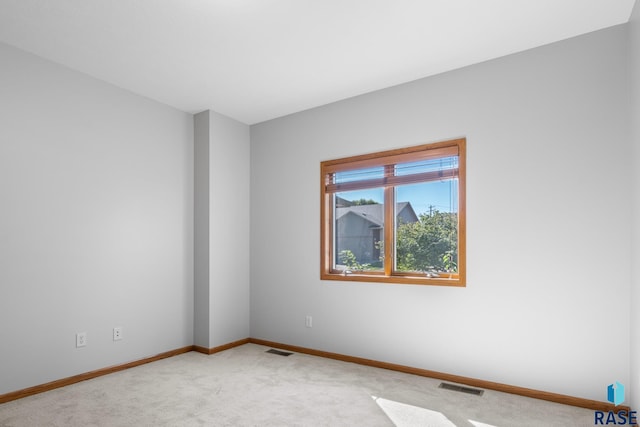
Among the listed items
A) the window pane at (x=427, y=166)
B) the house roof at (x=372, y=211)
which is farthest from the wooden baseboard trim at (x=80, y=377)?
the window pane at (x=427, y=166)

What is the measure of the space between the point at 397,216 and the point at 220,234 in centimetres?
198

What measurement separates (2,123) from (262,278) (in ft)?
9.17

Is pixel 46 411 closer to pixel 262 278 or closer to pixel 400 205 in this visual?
pixel 262 278

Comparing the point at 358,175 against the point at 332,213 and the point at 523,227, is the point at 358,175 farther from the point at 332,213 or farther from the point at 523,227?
the point at 523,227

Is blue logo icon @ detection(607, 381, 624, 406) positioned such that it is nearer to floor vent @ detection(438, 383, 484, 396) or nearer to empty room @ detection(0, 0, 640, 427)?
empty room @ detection(0, 0, 640, 427)

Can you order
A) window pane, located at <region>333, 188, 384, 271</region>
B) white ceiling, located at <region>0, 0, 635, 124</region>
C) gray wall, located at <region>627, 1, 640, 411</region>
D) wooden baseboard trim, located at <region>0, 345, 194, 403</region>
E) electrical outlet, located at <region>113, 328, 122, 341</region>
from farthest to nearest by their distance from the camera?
window pane, located at <region>333, 188, 384, 271</region> → electrical outlet, located at <region>113, 328, 122, 341</region> → wooden baseboard trim, located at <region>0, 345, 194, 403</region> → white ceiling, located at <region>0, 0, 635, 124</region> → gray wall, located at <region>627, 1, 640, 411</region>

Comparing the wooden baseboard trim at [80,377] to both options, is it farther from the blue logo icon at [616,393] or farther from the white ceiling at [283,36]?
the blue logo icon at [616,393]

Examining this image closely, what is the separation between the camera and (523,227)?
301 centimetres

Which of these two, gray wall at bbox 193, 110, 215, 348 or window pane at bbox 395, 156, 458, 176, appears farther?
gray wall at bbox 193, 110, 215, 348

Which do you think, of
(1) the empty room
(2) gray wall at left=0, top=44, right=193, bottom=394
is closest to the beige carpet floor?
(1) the empty room

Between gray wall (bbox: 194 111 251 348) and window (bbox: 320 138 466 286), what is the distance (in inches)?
43.1

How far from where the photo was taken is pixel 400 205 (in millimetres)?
3785

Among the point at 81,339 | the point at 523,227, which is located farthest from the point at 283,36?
the point at 81,339

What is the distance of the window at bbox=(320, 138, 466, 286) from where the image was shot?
3.42m
